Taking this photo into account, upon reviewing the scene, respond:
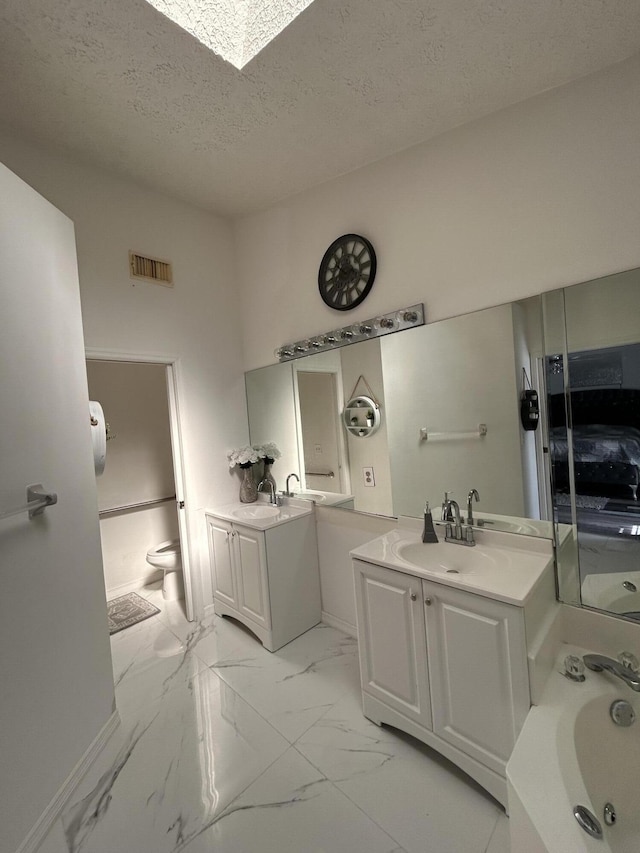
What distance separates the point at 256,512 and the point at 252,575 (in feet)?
1.49

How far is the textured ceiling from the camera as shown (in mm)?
1334

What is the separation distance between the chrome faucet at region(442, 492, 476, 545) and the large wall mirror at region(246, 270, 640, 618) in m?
0.08

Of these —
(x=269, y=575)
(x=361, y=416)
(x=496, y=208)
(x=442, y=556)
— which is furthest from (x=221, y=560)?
(x=496, y=208)

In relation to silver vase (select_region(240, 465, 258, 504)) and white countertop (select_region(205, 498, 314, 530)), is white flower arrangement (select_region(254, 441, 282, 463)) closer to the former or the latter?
silver vase (select_region(240, 465, 258, 504))

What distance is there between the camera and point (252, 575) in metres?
2.36

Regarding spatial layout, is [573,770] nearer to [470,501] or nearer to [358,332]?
[470,501]

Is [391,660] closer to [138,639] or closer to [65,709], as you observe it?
[65,709]

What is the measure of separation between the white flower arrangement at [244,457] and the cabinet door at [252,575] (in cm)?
55

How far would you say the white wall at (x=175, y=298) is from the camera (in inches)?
86.7

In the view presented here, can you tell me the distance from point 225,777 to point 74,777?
573 mm

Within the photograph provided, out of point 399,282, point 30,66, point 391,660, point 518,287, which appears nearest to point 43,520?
point 391,660

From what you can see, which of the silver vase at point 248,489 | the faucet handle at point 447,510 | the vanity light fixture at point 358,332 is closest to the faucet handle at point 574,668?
the faucet handle at point 447,510

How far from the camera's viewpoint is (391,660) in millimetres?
1613

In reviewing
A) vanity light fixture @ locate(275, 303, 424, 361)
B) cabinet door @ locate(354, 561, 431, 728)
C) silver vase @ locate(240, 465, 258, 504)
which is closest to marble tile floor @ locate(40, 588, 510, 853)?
cabinet door @ locate(354, 561, 431, 728)
